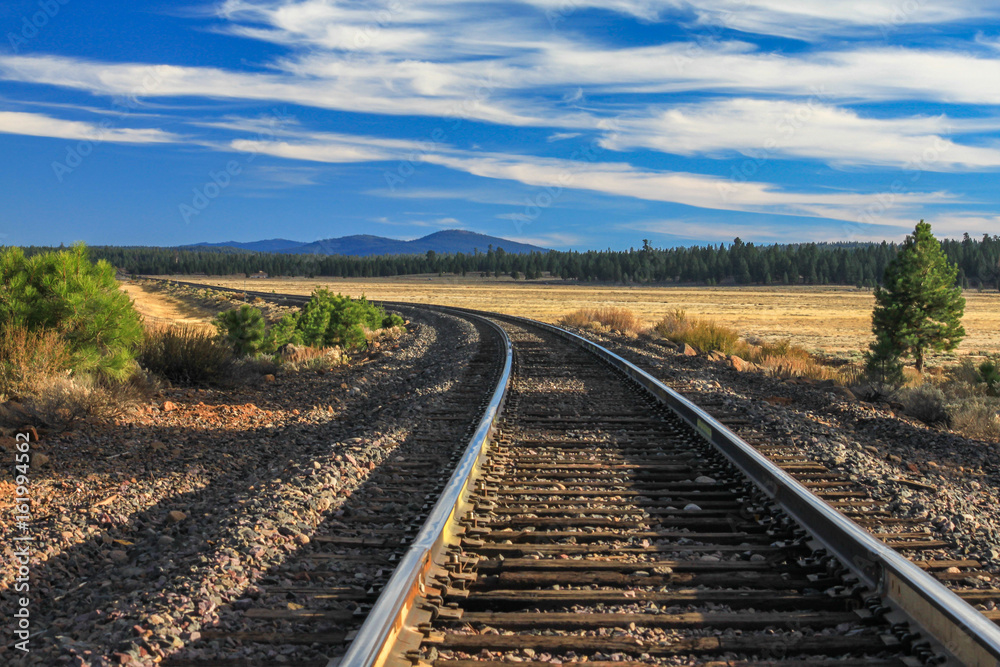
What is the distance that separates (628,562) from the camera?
396 centimetres

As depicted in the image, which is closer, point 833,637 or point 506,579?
point 833,637

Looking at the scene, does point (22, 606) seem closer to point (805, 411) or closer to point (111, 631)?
point (111, 631)

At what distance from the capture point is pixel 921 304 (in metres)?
26.6

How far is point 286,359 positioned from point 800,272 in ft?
512

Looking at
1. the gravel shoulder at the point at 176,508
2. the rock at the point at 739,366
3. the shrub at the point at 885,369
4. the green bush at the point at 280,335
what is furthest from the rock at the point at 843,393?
the green bush at the point at 280,335

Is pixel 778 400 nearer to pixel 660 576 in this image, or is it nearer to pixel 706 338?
pixel 660 576

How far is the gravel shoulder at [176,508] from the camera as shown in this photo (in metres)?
3.47

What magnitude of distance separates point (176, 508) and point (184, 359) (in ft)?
21.0

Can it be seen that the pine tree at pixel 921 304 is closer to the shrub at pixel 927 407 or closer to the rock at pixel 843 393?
the rock at pixel 843 393

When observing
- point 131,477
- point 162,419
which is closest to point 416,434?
point 131,477

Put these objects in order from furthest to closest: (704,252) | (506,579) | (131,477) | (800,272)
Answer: (704,252)
(800,272)
(131,477)
(506,579)

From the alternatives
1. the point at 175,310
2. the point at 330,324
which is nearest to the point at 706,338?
the point at 330,324

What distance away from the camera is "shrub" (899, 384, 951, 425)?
410 inches

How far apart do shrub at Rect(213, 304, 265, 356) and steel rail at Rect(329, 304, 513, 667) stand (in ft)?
41.0
